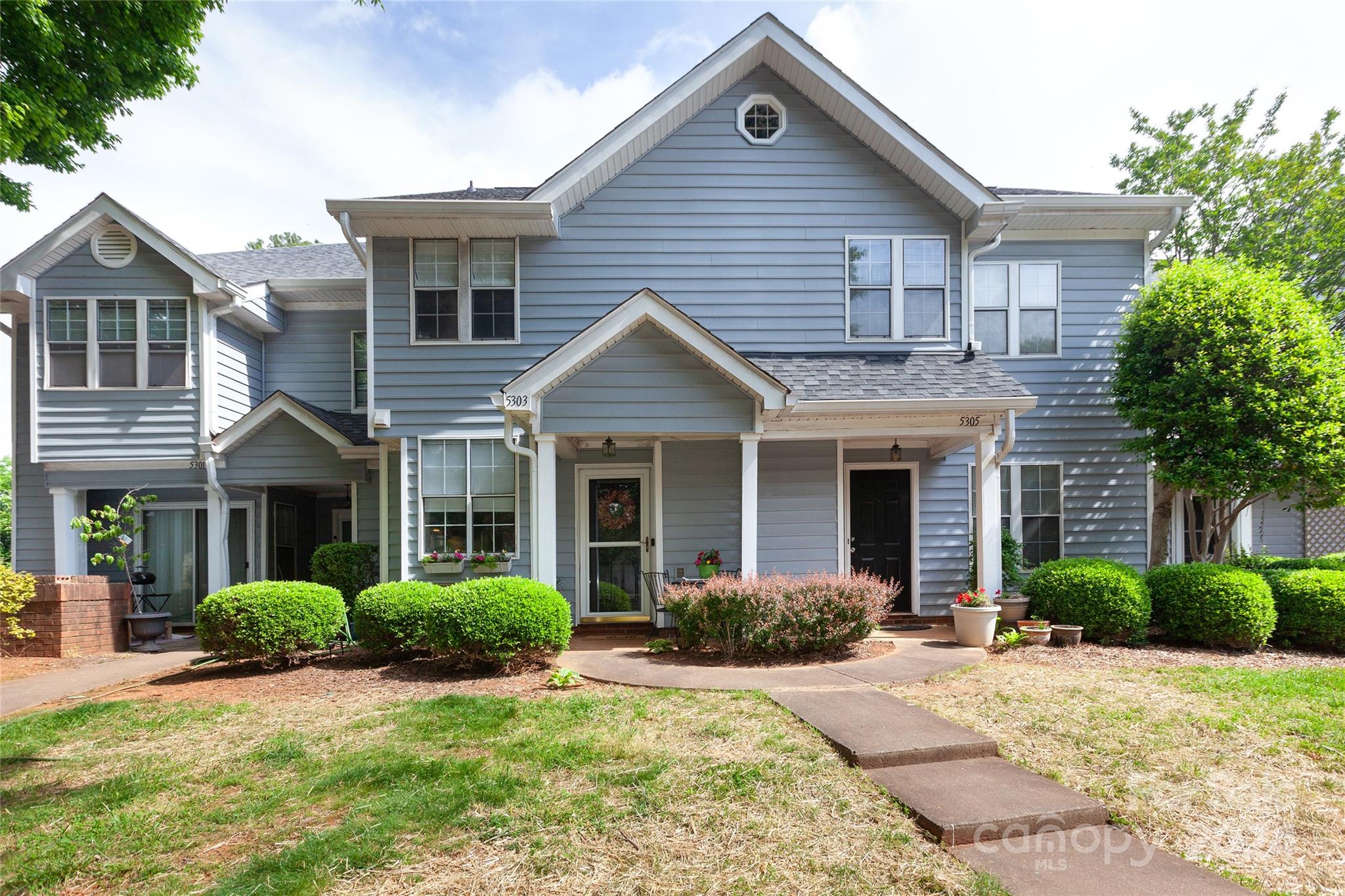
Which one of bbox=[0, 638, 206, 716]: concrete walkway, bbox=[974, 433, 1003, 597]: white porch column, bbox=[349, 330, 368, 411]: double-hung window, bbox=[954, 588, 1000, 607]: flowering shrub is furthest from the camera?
bbox=[349, 330, 368, 411]: double-hung window

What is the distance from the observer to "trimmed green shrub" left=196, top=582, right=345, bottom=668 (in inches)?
285

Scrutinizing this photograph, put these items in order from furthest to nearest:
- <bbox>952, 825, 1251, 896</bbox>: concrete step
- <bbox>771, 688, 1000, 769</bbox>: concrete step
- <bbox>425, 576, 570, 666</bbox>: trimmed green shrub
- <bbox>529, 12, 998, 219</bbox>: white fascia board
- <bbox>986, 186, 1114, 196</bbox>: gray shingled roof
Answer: <bbox>986, 186, 1114, 196</bbox>: gray shingled roof → <bbox>529, 12, 998, 219</bbox>: white fascia board → <bbox>425, 576, 570, 666</bbox>: trimmed green shrub → <bbox>771, 688, 1000, 769</bbox>: concrete step → <bbox>952, 825, 1251, 896</bbox>: concrete step

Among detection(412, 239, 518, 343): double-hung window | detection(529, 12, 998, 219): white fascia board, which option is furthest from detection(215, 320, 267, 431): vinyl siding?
detection(529, 12, 998, 219): white fascia board

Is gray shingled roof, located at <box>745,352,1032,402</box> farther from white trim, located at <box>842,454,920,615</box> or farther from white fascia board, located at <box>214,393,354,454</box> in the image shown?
white fascia board, located at <box>214,393,354,454</box>

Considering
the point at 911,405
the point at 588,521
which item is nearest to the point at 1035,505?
the point at 911,405

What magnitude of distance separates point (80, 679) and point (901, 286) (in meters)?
11.3

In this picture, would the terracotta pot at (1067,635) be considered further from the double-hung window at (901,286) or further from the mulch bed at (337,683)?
the mulch bed at (337,683)

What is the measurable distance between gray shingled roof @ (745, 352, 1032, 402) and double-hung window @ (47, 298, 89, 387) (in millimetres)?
9739

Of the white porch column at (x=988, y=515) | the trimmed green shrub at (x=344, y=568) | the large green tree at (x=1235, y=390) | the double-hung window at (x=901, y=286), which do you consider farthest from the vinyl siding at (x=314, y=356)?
the large green tree at (x=1235, y=390)

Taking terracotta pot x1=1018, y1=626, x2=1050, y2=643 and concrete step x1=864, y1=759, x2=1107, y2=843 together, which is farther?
terracotta pot x1=1018, y1=626, x2=1050, y2=643

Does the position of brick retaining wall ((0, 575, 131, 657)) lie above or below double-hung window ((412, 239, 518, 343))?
below

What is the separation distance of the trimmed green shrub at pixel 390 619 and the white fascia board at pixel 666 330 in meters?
2.36

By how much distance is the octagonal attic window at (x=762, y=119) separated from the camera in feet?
32.3

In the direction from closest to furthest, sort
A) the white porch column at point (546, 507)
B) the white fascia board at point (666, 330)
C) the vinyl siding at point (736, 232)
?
the white fascia board at point (666, 330)
the white porch column at point (546, 507)
the vinyl siding at point (736, 232)
